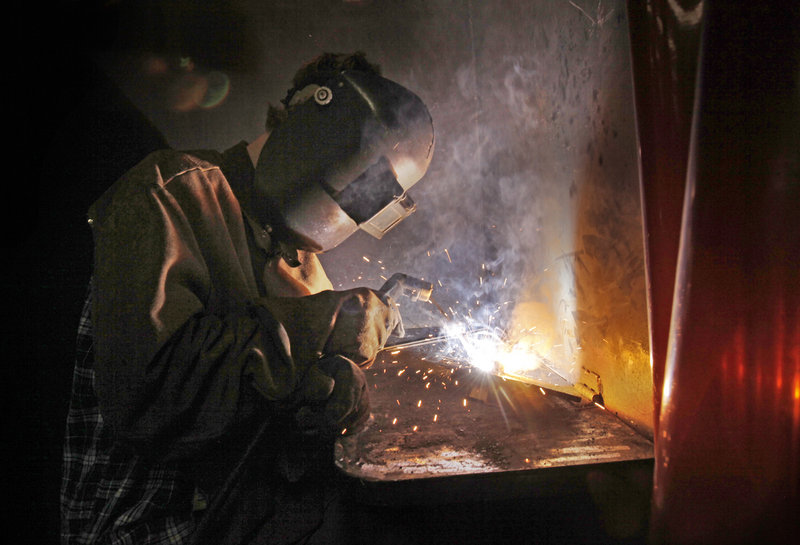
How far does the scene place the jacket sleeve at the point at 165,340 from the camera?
35.4 inches

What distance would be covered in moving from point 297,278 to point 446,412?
943 millimetres

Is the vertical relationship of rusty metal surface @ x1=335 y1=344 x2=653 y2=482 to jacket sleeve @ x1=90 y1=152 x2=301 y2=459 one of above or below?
below

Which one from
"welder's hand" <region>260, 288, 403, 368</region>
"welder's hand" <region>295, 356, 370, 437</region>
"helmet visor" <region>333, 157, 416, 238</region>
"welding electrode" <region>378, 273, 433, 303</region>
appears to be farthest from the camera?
"welding electrode" <region>378, 273, 433, 303</region>

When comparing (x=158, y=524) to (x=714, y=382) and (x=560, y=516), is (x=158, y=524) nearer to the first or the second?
(x=560, y=516)

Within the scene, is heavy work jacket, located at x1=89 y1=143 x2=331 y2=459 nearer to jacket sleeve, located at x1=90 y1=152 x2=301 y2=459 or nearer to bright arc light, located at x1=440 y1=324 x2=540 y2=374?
jacket sleeve, located at x1=90 y1=152 x2=301 y2=459

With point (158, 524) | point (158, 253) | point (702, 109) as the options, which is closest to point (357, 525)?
point (158, 524)

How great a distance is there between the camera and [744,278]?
48 cm

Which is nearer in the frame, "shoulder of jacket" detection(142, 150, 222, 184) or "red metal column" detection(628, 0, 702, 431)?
"red metal column" detection(628, 0, 702, 431)

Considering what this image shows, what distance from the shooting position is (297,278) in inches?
71.1

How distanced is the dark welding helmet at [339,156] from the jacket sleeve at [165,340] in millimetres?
363

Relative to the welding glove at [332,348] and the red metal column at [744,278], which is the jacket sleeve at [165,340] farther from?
the red metal column at [744,278]

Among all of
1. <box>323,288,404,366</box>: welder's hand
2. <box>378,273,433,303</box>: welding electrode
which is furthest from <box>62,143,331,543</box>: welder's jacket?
<box>378,273,433,303</box>: welding electrode

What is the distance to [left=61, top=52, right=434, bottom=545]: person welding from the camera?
924 mm

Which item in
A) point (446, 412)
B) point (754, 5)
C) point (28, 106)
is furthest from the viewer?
point (28, 106)
